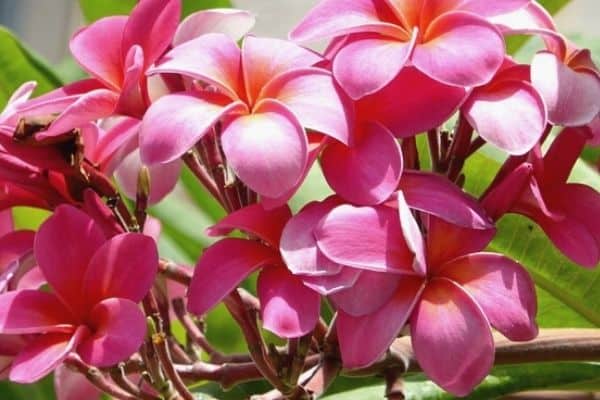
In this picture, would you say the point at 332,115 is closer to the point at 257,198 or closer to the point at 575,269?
the point at 257,198

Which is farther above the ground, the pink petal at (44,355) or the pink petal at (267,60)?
the pink petal at (267,60)

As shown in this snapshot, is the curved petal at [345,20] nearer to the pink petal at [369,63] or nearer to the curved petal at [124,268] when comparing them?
the pink petal at [369,63]

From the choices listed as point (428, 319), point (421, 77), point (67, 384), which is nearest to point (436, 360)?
point (428, 319)

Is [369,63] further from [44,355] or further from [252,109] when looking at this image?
[44,355]

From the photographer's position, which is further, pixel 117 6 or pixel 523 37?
pixel 117 6

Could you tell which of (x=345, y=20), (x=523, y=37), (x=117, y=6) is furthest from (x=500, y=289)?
(x=117, y=6)

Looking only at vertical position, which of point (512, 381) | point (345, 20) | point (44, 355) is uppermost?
point (345, 20)

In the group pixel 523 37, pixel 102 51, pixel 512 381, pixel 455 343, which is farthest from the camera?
pixel 523 37

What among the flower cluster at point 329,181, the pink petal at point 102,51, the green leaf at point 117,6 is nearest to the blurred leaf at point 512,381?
the flower cluster at point 329,181
